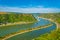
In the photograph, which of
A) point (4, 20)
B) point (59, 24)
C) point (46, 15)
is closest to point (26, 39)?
point (59, 24)

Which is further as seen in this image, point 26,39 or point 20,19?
point 20,19

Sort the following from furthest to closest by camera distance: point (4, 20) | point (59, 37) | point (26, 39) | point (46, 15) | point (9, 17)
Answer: point (46, 15), point (9, 17), point (4, 20), point (26, 39), point (59, 37)

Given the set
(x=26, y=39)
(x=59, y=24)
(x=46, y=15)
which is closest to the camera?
(x=26, y=39)

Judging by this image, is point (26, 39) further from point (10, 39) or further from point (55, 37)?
point (55, 37)

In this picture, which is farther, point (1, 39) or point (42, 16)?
point (42, 16)

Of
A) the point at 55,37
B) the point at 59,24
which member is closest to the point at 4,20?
the point at 59,24

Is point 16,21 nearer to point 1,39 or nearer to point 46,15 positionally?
point 46,15

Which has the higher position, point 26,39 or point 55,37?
point 55,37

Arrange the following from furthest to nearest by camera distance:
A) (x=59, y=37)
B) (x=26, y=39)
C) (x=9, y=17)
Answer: (x=9, y=17), (x=26, y=39), (x=59, y=37)

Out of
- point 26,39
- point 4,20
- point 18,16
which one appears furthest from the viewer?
point 18,16
